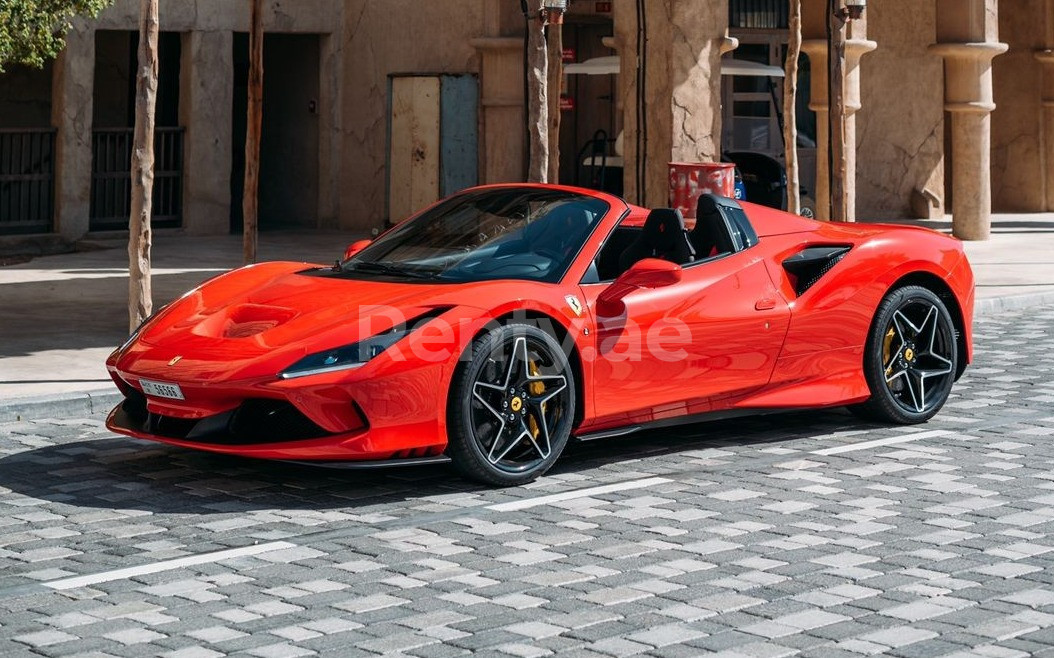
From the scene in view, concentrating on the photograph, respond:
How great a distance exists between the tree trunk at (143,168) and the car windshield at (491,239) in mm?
3235

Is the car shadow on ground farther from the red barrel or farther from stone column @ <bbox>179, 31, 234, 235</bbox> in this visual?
stone column @ <bbox>179, 31, 234, 235</bbox>

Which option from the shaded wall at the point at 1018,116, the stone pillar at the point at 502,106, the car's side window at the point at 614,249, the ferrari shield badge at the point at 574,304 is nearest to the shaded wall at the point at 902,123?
the shaded wall at the point at 1018,116

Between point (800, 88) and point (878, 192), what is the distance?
2.28m

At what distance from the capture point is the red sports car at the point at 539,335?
24.2ft

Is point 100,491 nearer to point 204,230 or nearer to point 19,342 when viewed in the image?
point 19,342

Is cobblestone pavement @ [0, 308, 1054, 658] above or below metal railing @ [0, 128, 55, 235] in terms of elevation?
below

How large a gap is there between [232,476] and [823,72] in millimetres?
15317

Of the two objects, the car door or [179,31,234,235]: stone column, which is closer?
the car door

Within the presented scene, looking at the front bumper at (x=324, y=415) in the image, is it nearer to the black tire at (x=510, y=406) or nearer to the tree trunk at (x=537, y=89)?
the black tire at (x=510, y=406)

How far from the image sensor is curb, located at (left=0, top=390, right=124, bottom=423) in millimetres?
9688

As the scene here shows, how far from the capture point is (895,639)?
5.42 m

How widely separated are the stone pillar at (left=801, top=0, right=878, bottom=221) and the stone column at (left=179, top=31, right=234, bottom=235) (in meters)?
8.00

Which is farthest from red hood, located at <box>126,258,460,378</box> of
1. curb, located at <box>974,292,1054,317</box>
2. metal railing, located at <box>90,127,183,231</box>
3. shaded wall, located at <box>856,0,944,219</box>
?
shaded wall, located at <box>856,0,944,219</box>

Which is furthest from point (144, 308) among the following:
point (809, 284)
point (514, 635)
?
point (514, 635)
